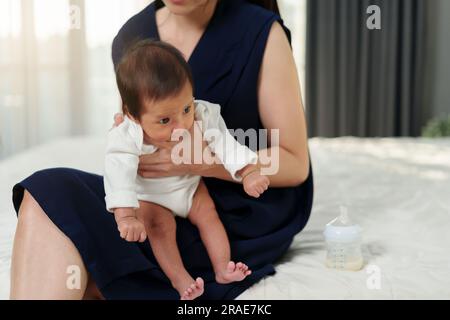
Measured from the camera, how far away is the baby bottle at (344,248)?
1.36m

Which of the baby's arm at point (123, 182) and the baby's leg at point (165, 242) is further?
the baby's leg at point (165, 242)

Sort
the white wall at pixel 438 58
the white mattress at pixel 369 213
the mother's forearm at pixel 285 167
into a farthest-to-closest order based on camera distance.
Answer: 1. the white wall at pixel 438 58
2. the mother's forearm at pixel 285 167
3. the white mattress at pixel 369 213

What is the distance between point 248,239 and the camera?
4.57 feet

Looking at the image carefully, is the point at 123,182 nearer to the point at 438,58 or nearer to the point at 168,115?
the point at 168,115

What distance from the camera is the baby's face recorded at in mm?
1105

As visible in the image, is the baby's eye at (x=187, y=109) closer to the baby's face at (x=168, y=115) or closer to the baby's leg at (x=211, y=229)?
the baby's face at (x=168, y=115)

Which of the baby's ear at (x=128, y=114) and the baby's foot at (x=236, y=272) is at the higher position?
the baby's ear at (x=128, y=114)

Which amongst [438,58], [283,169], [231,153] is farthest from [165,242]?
[438,58]

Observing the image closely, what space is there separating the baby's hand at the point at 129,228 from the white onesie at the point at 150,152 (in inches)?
0.8

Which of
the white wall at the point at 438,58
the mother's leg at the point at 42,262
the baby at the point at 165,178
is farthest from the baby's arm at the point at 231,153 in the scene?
the white wall at the point at 438,58

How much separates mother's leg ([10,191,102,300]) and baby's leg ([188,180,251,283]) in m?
0.26

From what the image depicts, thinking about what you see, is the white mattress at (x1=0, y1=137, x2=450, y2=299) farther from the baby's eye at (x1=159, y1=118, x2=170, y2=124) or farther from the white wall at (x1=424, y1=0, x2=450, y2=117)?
the white wall at (x1=424, y1=0, x2=450, y2=117)

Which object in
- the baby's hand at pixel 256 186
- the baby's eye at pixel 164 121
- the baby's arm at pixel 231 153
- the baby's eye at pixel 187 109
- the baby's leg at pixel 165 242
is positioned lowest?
the baby's leg at pixel 165 242

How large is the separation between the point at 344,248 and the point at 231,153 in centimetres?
34
